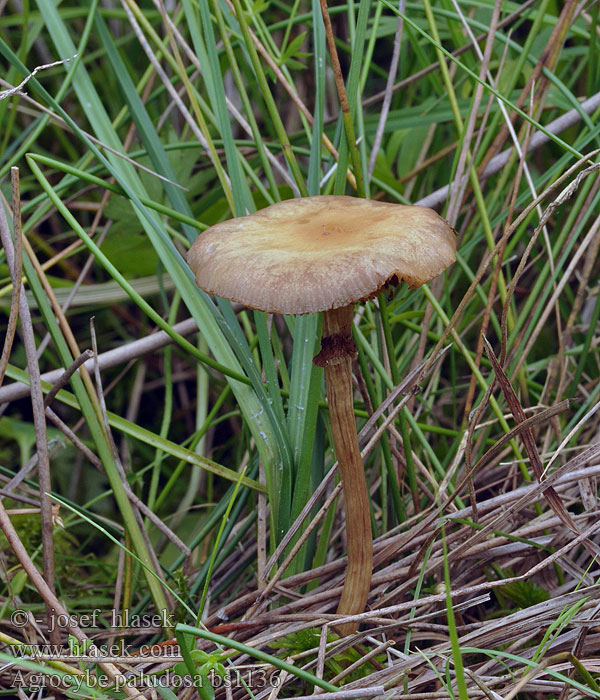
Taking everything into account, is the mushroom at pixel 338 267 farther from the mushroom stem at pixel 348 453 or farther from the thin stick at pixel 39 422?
the thin stick at pixel 39 422

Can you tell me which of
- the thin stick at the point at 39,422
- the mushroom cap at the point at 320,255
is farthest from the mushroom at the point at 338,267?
the thin stick at the point at 39,422

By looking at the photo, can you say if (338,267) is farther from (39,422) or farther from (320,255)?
(39,422)

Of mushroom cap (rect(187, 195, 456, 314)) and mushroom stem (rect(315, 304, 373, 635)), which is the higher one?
mushroom cap (rect(187, 195, 456, 314))

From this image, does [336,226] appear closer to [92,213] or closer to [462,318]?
[462,318]

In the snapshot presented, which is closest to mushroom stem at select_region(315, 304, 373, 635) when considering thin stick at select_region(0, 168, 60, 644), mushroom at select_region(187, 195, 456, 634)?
mushroom at select_region(187, 195, 456, 634)

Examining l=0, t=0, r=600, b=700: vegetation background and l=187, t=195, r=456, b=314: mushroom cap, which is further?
l=0, t=0, r=600, b=700: vegetation background

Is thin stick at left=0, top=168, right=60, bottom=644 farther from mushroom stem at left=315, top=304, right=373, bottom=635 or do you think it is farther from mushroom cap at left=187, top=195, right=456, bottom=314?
mushroom stem at left=315, top=304, right=373, bottom=635

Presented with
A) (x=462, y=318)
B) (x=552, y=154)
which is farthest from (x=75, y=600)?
(x=552, y=154)
